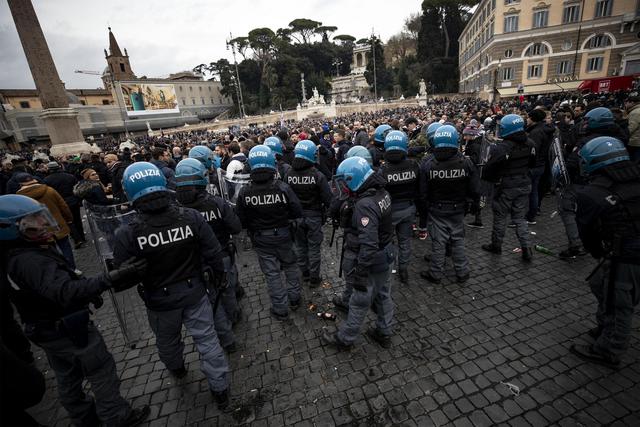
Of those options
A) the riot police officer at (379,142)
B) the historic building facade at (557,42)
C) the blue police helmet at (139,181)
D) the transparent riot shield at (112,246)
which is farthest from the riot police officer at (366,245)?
the historic building facade at (557,42)

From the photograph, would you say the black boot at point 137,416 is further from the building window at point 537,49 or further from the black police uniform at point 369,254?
the building window at point 537,49

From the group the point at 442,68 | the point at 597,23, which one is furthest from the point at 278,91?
the point at 597,23

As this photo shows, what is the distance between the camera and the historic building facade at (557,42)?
104 ft

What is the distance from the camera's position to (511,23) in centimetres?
3544

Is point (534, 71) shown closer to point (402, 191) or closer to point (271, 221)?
point (402, 191)

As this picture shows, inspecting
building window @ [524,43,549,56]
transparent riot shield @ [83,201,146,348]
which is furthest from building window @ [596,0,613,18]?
transparent riot shield @ [83,201,146,348]

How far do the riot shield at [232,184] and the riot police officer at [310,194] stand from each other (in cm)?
140

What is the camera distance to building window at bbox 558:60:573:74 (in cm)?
3453

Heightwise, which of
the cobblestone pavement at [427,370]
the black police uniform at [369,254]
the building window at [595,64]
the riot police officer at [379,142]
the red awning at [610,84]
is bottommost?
the cobblestone pavement at [427,370]

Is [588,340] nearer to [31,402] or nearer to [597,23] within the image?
[31,402]

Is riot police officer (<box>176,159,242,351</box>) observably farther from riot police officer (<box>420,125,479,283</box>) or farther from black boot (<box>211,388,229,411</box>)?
riot police officer (<box>420,125,479,283</box>)

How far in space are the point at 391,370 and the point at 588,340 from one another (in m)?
2.35

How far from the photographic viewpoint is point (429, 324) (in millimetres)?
4086

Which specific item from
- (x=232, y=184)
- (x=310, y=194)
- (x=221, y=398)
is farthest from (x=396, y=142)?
(x=221, y=398)
